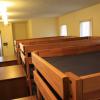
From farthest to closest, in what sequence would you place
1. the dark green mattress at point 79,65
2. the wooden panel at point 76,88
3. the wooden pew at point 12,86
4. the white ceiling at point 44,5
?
1. the white ceiling at point 44,5
2. the wooden pew at point 12,86
3. the dark green mattress at point 79,65
4. the wooden panel at point 76,88

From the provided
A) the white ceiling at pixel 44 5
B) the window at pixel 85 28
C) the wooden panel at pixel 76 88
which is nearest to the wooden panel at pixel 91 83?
the wooden panel at pixel 76 88

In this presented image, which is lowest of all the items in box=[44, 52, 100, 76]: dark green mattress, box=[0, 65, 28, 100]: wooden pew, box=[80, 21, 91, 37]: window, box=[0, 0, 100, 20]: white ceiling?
box=[0, 65, 28, 100]: wooden pew

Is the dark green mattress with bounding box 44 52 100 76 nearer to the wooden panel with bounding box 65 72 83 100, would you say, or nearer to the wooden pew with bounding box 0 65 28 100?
the wooden panel with bounding box 65 72 83 100

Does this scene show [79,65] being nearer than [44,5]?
Yes

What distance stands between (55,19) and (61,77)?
782 centimetres

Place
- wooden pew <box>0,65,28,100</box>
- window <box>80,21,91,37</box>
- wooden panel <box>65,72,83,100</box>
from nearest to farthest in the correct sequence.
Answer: wooden panel <box>65,72,83,100</box> → wooden pew <box>0,65,28,100</box> → window <box>80,21,91,37</box>

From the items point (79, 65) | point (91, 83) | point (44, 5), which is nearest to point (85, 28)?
point (44, 5)

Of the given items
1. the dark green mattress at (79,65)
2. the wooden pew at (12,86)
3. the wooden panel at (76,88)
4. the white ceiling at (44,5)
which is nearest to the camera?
the wooden panel at (76,88)

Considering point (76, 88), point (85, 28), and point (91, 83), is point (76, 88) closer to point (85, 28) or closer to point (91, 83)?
point (91, 83)

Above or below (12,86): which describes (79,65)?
above

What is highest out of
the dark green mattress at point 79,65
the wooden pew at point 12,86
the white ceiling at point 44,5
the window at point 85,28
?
the white ceiling at point 44,5

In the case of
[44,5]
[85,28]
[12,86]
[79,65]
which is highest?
[44,5]

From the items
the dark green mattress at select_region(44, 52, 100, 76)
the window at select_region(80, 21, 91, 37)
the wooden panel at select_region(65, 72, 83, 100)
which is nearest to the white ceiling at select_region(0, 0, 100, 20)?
the window at select_region(80, 21, 91, 37)

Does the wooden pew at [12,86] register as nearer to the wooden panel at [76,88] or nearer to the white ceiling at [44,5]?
the white ceiling at [44,5]
